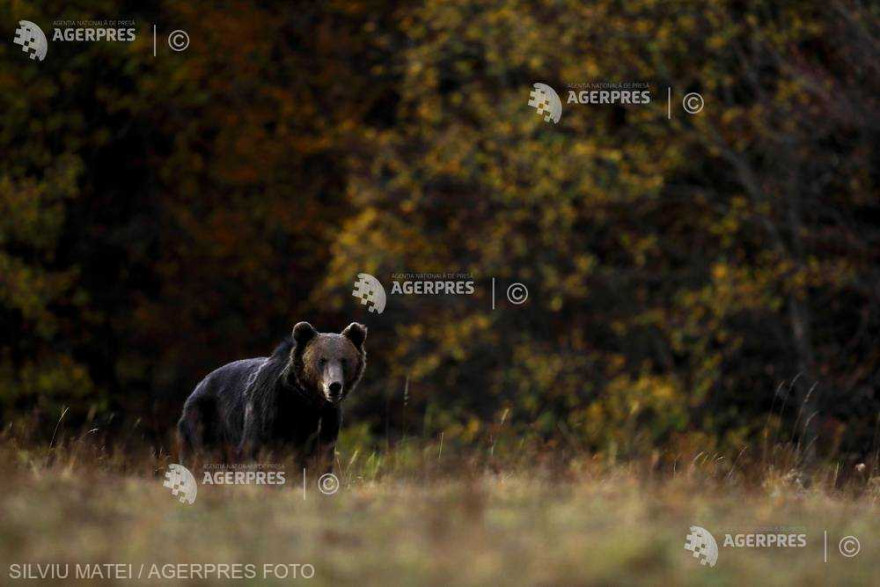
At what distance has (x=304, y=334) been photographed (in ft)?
26.7

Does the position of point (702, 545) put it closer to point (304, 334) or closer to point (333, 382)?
point (333, 382)

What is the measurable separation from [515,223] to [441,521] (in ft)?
43.2

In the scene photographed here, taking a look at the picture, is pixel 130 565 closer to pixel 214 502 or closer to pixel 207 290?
pixel 214 502

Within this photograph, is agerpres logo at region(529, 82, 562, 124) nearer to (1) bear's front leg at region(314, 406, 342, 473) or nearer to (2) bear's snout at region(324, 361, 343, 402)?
(1) bear's front leg at region(314, 406, 342, 473)

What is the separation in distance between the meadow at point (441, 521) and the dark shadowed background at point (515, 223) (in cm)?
763

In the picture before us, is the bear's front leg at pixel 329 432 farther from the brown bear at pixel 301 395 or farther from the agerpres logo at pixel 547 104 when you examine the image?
the agerpres logo at pixel 547 104

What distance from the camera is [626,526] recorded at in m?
5.55

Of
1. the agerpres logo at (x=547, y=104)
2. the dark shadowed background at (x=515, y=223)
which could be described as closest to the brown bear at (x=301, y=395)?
the dark shadowed background at (x=515, y=223)

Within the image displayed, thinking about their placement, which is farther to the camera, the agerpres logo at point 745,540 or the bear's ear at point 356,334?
the bear's ear at point 356,334

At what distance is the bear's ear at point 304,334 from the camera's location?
8.06 metres

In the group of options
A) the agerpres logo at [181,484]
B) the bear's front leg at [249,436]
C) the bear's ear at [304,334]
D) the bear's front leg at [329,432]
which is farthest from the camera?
the bear's ear at [304,334]

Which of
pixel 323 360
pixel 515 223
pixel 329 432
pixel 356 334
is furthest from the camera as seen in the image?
pixel 515 223

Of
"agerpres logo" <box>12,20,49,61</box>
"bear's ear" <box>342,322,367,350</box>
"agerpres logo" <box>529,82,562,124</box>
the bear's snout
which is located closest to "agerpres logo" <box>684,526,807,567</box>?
the bear's snout

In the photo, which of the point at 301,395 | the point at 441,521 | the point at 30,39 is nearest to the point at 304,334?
the point at 301,395
